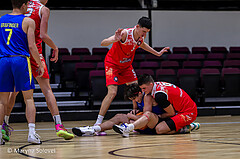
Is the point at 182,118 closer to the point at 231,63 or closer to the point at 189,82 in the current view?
the point at 189,82

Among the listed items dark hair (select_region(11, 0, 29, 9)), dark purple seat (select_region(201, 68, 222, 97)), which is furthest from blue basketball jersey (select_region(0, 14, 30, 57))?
dark purple seat (select_region(201, 68, 222, 97))

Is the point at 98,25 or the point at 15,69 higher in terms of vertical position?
the point at 98,25

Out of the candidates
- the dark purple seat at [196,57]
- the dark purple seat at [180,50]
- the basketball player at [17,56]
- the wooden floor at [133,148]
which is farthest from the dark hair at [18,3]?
the dark purple seat at [180,50]

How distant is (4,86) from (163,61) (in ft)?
20.9

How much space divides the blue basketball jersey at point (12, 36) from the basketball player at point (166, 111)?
4.32ft

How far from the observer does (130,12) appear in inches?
490

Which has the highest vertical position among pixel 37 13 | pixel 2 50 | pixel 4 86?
pixel 37 13

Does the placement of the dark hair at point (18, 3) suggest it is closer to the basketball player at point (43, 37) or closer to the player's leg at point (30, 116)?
the basketball player at point (43, 37)

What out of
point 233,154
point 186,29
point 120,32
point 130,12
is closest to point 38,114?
point 120,32

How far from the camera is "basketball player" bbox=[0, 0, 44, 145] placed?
3.71 m

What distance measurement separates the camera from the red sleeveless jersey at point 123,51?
195 inches

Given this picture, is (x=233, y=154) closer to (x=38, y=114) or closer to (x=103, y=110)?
(x=103, y=110)

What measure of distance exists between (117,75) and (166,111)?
919mm

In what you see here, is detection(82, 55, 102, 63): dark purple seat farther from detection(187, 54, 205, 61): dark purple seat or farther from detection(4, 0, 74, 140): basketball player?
detection(4, 0, 74, 140): basketball player
